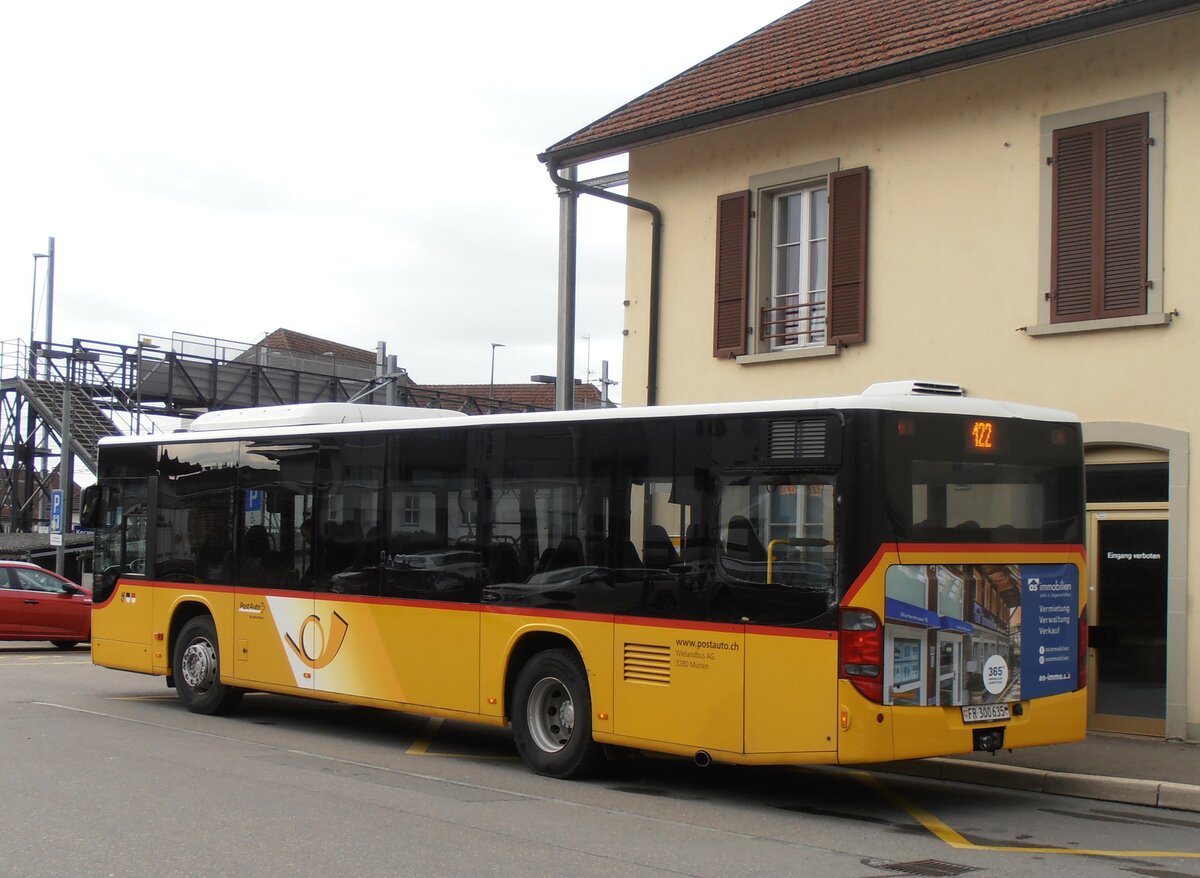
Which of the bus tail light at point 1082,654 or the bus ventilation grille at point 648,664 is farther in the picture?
the bus tail light at point 1082,654

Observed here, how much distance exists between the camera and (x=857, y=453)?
877cm

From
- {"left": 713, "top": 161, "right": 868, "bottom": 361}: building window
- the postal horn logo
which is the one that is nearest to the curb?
the postal horn logo

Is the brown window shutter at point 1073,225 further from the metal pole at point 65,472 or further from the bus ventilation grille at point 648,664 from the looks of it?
the metal pole at point 65,472

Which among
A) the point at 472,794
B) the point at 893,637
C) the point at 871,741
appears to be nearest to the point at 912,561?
the point at 893,637

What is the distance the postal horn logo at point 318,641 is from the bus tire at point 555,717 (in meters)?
2.29

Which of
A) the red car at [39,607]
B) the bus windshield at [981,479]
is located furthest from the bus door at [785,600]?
the red car at [39,607]

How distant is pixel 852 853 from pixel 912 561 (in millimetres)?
1961

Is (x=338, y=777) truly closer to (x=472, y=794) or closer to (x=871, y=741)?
(x=472, y=794)

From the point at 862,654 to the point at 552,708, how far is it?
291 cm

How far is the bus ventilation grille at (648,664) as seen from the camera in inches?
380

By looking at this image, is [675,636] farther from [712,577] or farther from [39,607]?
[39,607]

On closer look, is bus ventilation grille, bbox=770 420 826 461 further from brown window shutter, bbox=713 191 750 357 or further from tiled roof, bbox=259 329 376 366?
tiled roof, bbox=259 329 376 366

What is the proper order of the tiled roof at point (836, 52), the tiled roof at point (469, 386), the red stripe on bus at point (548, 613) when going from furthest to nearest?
the tiled roof at point (469, 386)
the tiled roof at point (836, 52)
the red stripe on bus at point (548, 613)

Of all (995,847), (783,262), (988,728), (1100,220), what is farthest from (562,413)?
(783,262)
